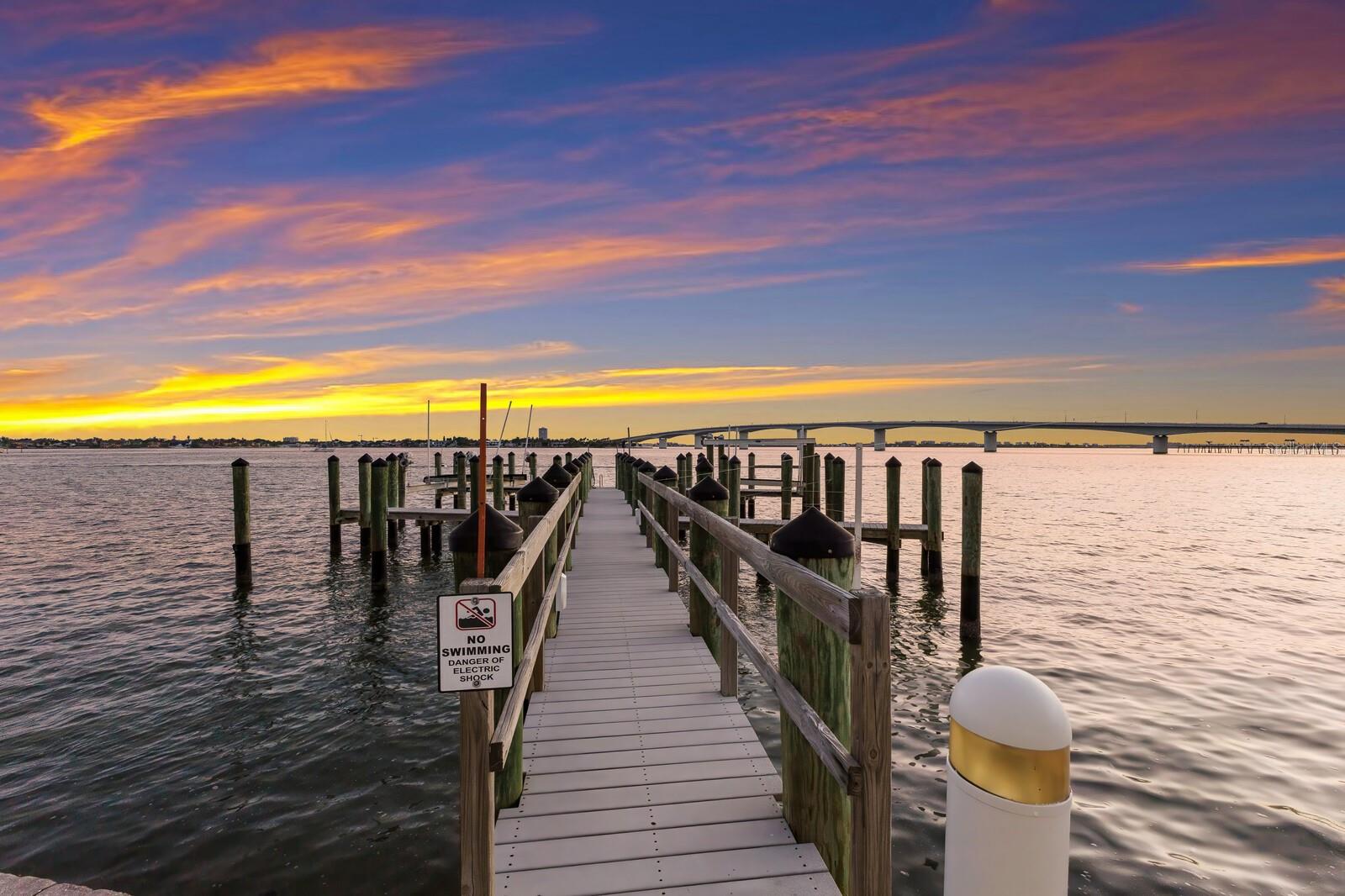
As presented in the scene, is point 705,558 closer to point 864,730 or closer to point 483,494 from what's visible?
point 483,494

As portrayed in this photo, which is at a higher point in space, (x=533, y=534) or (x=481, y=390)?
(x=481, y=390)

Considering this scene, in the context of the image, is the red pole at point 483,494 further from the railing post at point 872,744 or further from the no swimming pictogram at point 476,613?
the railing post at point 872,744

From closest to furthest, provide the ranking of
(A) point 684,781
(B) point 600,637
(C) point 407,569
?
(A) point 684,781 < (B) point 600,637 < (C) point 407,569

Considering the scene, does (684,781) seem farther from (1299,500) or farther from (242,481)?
(1299,500)

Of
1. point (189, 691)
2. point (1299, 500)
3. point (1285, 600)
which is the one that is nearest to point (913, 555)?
point (1285, 600)

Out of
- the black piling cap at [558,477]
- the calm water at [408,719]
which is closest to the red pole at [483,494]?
the calm water at [408,719]

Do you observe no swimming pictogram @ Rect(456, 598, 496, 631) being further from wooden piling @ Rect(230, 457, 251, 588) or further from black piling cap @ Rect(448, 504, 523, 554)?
wooden piling @ Rect(230, 457, 251, 588)

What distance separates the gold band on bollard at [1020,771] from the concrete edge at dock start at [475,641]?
1726 mm

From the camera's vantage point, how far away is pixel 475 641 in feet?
9.61

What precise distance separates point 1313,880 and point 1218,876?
682 millimetres

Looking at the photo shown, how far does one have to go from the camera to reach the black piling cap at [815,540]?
352 centimetres

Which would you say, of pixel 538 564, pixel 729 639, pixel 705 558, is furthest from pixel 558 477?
pixel 729 639

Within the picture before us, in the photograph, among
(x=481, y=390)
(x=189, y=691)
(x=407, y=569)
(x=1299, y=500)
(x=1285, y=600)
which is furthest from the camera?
(x=1299, y=500)

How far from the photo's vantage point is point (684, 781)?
444cm
